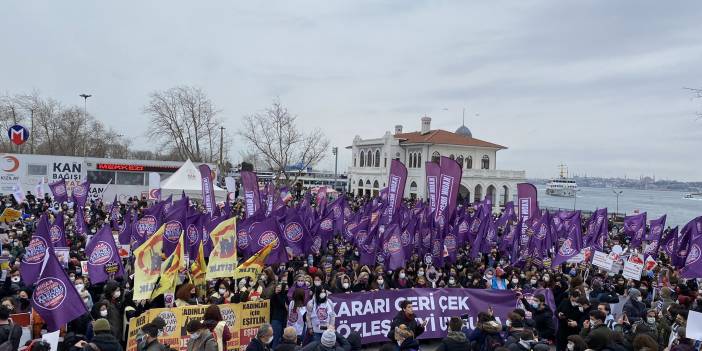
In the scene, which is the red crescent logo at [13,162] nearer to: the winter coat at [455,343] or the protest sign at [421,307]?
the protest sign at [421,307]

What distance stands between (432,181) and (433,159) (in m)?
40.7

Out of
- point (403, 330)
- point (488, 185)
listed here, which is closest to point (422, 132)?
point (488, 185)

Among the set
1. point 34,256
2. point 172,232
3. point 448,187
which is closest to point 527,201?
point 448,187

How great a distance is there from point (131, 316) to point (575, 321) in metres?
6.75

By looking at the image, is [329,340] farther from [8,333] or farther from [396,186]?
[396,186]

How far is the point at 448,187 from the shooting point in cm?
1692

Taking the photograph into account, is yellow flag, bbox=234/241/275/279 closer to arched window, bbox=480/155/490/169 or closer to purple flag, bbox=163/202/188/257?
purple flag, bbox=163/202/188/257

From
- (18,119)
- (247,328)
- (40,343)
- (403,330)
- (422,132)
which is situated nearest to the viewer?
(40,343)

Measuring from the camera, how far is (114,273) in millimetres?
10078

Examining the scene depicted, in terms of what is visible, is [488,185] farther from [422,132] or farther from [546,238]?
[546,238]

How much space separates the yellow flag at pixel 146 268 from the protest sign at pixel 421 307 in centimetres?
297

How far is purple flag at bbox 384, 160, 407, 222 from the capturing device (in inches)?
686

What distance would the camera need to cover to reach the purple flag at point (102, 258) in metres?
9.72

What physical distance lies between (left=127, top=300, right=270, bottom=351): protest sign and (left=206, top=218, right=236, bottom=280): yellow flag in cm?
106
